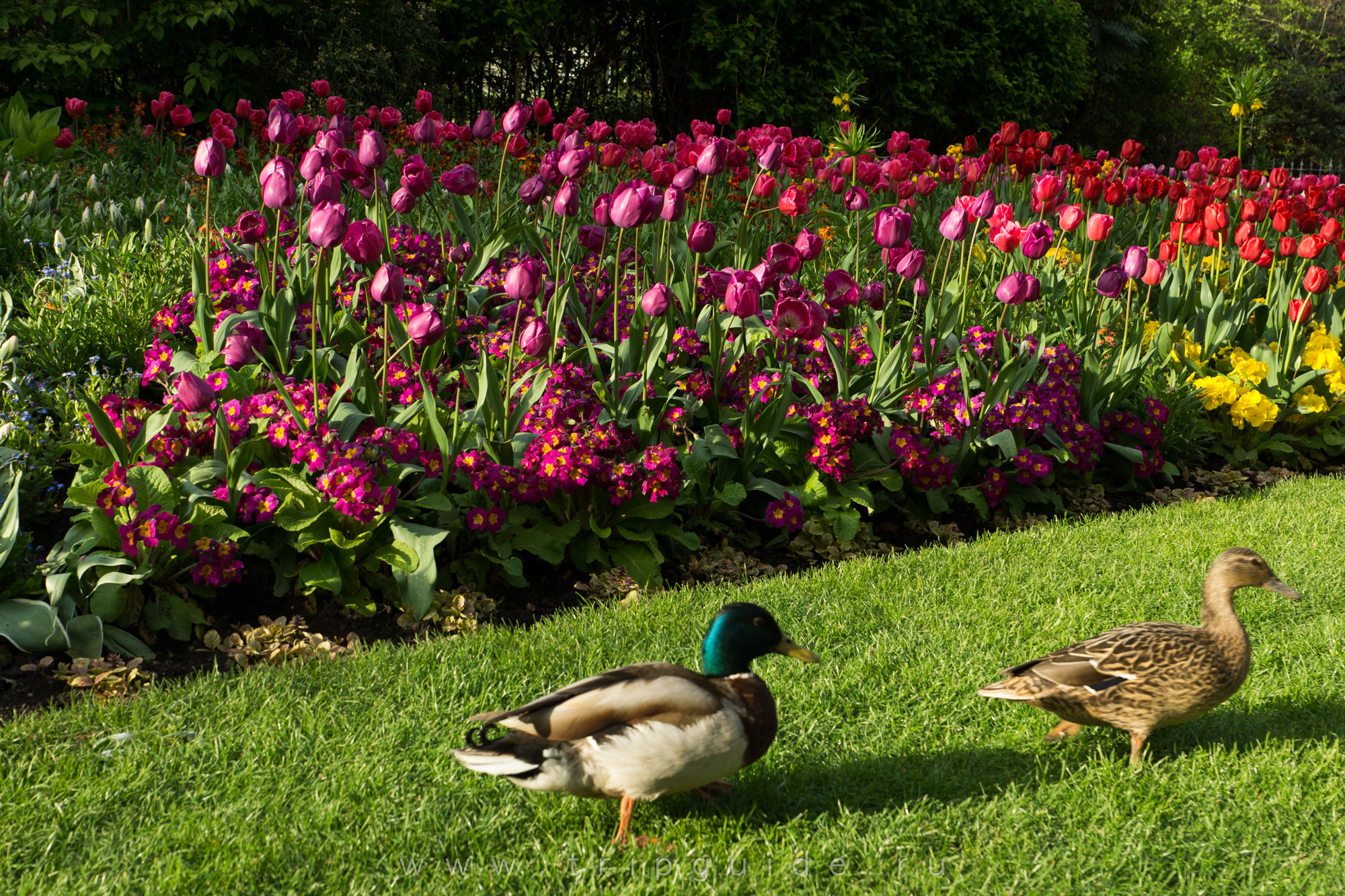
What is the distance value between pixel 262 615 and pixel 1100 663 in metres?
2.60

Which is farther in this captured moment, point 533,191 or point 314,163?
point 533,191

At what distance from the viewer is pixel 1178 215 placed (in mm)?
6094

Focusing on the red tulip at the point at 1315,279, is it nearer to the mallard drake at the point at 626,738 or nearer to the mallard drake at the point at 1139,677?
the mallard drake at the point at 1139,677

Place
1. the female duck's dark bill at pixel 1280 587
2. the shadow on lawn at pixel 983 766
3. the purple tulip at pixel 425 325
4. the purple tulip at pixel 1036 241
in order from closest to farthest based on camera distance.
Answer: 1. the shadow on lawn at pixel 983 766
2. the female duck's dark bill at pixel 1280 587
3. the purple tulip at pixel 425 325
4. the purple tulip at pixel 1036 241

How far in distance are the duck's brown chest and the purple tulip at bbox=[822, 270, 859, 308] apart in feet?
7.73

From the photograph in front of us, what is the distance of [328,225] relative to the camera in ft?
12.0

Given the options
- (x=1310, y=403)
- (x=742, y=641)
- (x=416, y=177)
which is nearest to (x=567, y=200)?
(x=416, y=177)

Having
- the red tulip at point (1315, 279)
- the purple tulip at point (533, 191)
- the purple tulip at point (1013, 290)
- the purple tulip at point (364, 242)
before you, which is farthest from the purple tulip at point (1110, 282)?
the purple tulip at point (364, 242)

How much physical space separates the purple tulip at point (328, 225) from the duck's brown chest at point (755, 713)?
2.14 m

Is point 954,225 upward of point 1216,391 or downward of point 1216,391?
upward

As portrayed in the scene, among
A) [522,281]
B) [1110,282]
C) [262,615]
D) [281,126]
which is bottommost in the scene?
[262,615]

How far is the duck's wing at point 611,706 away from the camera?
2256mm

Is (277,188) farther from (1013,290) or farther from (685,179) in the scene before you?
(1013,290)

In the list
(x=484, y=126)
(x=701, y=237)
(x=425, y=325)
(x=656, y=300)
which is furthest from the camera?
(x=484, y=126)
